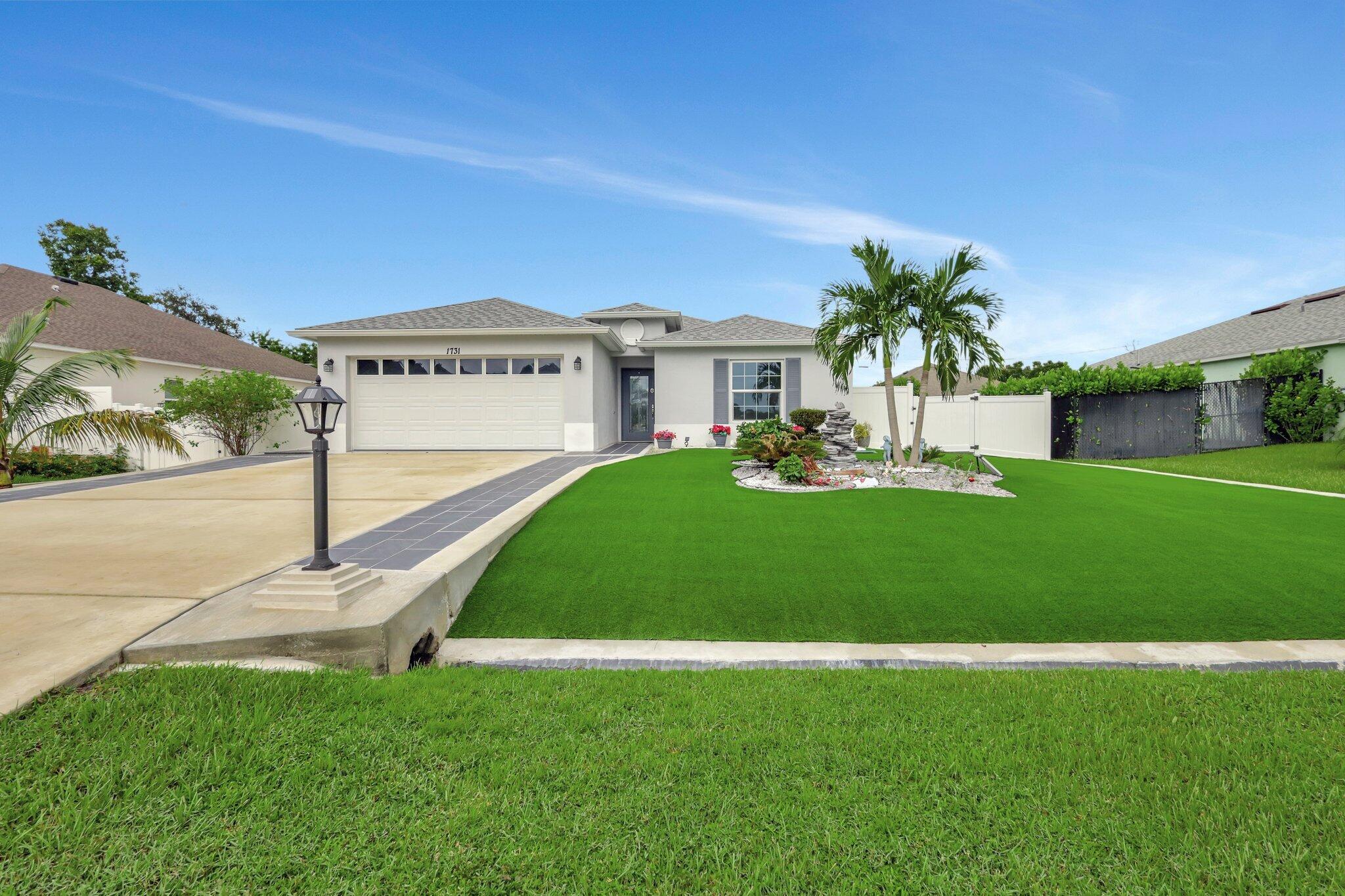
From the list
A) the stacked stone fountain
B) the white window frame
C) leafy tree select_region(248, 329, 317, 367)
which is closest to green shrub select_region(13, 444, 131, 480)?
the white window frame

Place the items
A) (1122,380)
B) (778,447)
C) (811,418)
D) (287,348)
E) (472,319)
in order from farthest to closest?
(287,348)
(472,319)
(811,418)
(1122,380)
(778,447)

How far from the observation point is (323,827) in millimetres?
1808

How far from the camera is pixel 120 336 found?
1466 cm

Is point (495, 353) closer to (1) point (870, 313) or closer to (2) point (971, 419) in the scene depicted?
(1) point (870, 313)

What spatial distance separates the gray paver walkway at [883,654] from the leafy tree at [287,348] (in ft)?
99.0

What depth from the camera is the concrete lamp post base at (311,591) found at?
3.14m

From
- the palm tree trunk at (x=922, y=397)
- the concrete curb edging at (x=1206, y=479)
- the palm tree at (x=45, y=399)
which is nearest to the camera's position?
the concrete curb edging at (x=1206, y=479)

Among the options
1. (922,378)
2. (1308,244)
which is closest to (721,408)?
(922,378)

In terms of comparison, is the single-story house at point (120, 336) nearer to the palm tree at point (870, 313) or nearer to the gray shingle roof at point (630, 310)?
the gray shingle roof at point (630, 310)

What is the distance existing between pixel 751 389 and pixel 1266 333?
1564 cm

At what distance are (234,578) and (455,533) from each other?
164 centimetres

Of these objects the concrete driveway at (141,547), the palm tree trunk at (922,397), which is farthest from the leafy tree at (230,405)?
the palm tree trunk at (922,397)

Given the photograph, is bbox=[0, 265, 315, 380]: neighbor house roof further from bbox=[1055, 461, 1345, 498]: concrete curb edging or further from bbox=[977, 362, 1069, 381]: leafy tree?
bbox=[977, 362, 1069, 381]: leafy tree

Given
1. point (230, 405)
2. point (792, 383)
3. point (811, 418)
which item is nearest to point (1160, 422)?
point (811, 418)
